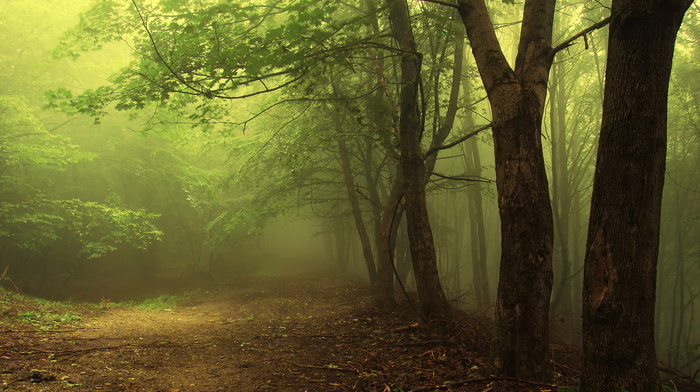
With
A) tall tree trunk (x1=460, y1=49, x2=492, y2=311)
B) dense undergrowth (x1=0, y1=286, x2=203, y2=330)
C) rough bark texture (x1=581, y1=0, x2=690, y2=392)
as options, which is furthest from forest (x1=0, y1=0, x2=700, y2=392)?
dense undergrowth (x1=0, y1=286, x2=203, y2=330)

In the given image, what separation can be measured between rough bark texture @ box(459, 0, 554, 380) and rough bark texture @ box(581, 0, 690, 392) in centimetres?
98

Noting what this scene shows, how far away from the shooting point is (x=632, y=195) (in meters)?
2.68

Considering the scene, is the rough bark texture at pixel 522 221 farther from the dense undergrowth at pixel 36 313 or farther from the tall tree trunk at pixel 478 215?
the tall tree trunk at pixel 478 215

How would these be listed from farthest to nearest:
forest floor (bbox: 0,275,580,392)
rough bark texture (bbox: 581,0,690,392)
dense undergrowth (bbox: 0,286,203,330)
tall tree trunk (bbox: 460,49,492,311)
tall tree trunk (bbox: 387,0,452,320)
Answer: tall tree trunk (bbox: 460,49,492,311) → dense undergrowth (bbox: 0,286,203,330) → tall tree trunk (bbox: 387,0,452,320) → forest floor (bbox: 0,275,580,392) → rough bark texture (bbox: 581,0,690,392)

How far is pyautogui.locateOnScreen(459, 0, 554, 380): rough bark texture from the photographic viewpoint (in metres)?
3.78

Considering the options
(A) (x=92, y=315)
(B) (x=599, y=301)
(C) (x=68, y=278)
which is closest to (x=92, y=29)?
(A) (x=92, y=315)

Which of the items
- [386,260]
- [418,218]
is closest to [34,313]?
[386,260]

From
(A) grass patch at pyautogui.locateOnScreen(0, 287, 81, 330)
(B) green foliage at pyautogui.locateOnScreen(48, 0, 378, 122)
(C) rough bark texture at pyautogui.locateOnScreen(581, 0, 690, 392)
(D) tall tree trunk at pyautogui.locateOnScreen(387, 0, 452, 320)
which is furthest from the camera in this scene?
(A) grass patch at pyautogui.locateOnScreen(0, 287, 81, 330)

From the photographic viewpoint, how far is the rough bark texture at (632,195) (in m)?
2.67

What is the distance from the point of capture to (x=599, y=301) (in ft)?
9.13

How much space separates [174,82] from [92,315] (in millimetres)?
5963

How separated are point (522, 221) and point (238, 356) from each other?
4.49m

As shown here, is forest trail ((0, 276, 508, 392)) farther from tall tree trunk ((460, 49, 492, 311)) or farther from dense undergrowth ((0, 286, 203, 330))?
tall tree trunk ((460, 49, 492, 311))

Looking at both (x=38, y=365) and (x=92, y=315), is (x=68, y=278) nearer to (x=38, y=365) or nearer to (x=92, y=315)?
(x=92, y=315)
